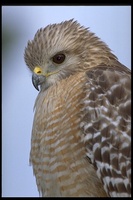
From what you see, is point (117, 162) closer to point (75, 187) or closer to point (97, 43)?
point (75, 187)

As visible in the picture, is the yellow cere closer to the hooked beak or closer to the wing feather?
the hooked beak

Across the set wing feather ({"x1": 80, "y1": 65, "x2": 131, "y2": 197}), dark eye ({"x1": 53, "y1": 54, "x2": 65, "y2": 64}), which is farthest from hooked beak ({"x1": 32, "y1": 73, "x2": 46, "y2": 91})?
wing feather ({"x1": 80, "y1": 65, "x2": 131, "y2": 197})

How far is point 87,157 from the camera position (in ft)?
26.2

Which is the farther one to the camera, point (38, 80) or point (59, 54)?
point (59, 54)

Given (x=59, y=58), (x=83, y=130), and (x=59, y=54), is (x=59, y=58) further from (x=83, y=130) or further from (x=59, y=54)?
(x=83, y=130)

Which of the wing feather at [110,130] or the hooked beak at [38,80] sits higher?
the hooked beak at [38,80]

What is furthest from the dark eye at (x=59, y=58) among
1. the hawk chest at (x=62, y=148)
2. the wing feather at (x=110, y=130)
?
the wing feather at (x=110, y=130)

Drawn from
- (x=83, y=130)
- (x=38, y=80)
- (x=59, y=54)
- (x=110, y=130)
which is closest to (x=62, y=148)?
(x=83, y=130)

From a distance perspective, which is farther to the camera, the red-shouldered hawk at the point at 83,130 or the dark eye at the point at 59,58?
the dark eye at the point at 59,58

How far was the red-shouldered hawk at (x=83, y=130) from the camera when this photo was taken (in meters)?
7.92

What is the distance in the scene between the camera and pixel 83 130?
805cm

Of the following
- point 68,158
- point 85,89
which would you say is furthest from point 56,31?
point 68,158

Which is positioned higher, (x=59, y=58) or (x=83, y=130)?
(x=59, y=58)

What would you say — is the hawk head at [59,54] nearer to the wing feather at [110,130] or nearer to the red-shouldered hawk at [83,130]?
the red-shouldered hawk at [83,130]
